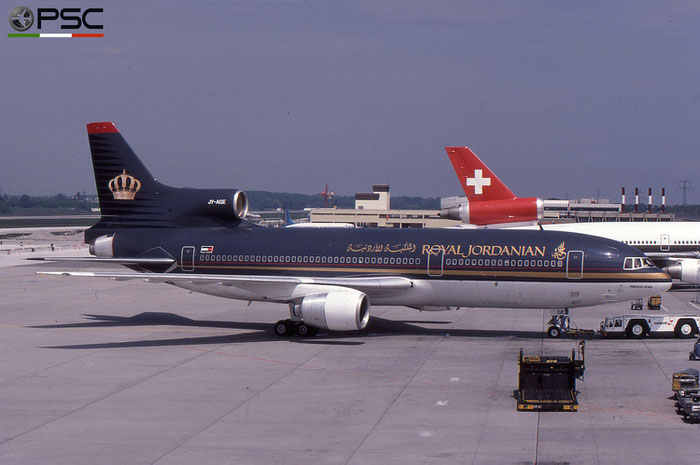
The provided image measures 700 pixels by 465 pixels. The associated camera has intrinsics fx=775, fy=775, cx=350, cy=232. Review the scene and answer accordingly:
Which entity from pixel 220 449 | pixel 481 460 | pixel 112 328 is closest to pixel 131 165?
pixel 112 328

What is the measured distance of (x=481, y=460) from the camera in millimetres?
16578

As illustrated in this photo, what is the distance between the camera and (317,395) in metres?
22.6

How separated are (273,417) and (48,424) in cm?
562

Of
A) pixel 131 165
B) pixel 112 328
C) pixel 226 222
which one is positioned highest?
pixel 131 165

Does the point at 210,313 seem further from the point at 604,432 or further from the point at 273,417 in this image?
the point at 604,432

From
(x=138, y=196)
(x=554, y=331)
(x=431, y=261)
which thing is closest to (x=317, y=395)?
(x=431, y=261)

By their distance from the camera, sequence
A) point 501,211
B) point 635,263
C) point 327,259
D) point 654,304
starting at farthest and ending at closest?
point 501,211 → point 654,304 → point 327,259 → point 635,263

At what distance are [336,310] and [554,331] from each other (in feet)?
31.0

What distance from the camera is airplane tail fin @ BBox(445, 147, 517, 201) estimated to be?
50781 mm

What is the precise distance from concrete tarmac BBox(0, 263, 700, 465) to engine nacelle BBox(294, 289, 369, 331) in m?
0.97

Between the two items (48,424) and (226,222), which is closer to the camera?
(48,424)

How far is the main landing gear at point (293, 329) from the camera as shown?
32438 millimetres

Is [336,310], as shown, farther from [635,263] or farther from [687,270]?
[687,270]

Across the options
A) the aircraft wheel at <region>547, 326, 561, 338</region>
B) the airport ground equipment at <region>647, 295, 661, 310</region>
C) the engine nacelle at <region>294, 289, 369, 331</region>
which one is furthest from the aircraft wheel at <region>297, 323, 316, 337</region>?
the airport ground equipment at <region>647, 295, 661, 310</region>
